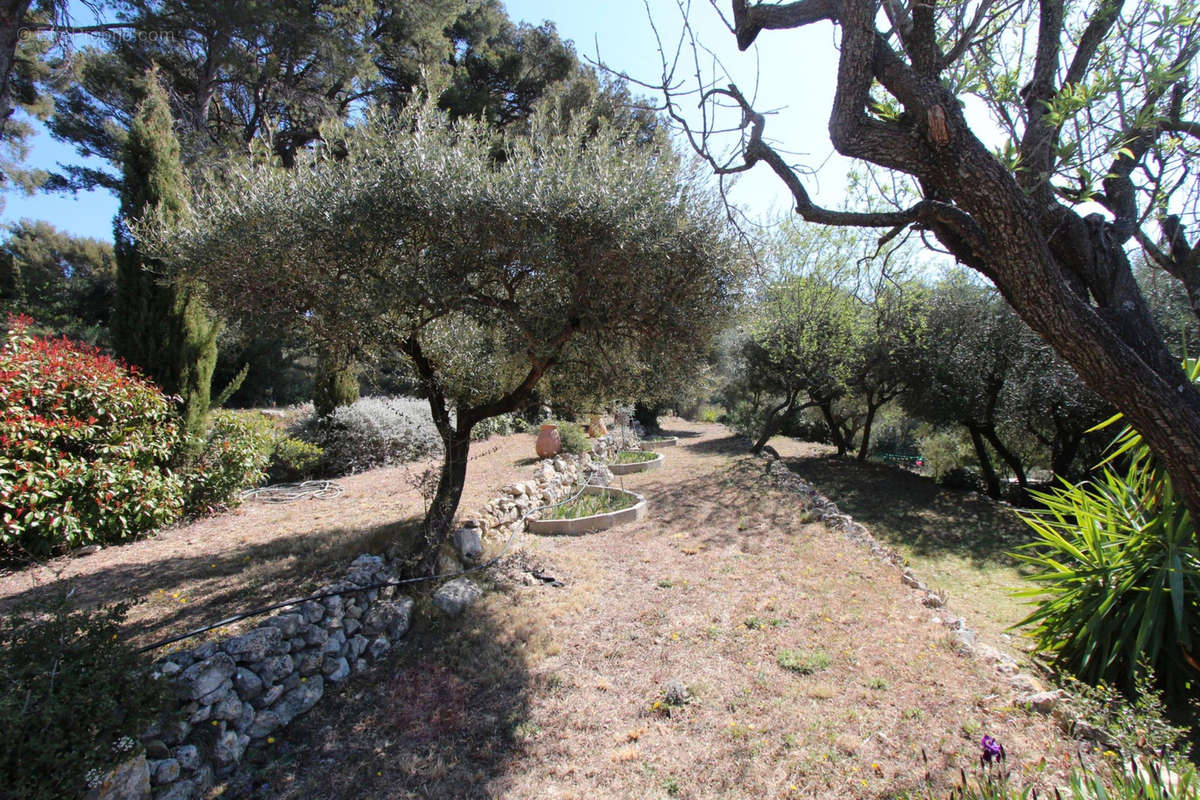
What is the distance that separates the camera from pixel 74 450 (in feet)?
18.3

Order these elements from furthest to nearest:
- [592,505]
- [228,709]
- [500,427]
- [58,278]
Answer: [58,278], [500,427], [592,505], [228,709]

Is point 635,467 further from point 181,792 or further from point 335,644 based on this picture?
point 181,792

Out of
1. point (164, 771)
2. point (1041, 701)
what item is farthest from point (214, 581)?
point (1041, 701)

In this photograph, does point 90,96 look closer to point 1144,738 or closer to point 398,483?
point 398,483

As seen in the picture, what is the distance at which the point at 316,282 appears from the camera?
14.8ft

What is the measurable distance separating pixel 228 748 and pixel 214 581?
86.1 inches

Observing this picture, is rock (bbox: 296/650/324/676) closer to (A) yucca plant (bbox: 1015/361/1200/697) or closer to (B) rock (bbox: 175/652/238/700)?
(B) rock (bbox: 175/652/238/700)

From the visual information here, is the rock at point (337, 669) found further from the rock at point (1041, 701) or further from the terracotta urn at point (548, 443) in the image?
the terracotta urn at point (548, 443)

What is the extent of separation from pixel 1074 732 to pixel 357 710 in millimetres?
4455

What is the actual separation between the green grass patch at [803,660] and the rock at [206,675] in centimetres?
375

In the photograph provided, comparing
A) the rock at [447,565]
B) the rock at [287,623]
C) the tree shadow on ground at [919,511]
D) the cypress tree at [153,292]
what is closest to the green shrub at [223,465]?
the cypress tree at [153,292]

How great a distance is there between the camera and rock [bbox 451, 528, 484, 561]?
A: 5.87 m

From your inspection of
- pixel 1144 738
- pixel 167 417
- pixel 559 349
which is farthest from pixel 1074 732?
pixel 167 417

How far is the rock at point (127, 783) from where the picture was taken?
2.46 metres
